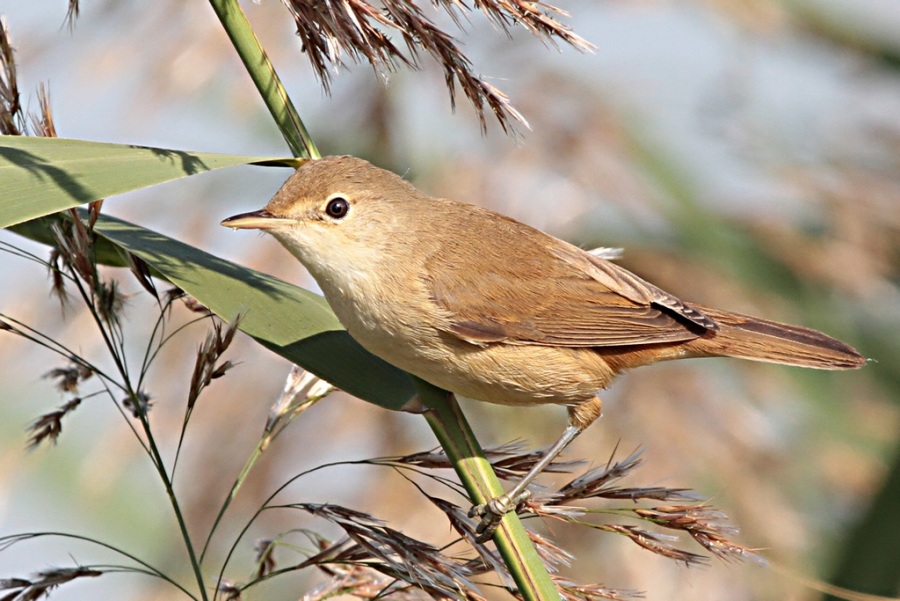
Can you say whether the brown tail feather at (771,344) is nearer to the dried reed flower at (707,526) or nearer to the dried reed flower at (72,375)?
the dried reed flower at (707,526)

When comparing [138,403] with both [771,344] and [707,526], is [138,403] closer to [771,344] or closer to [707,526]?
[707,526]

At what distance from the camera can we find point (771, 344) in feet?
8.56

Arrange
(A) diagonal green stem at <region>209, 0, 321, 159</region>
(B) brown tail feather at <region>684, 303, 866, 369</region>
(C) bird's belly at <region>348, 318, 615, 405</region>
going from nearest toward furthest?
(A) diagonal green stem at <region>209, 0, 321, 159</region> → (C) bird's belly at <region>348, 318, 615, 405</region> → (B) brown tail feather at <region>684, 303, 866, 369</region>

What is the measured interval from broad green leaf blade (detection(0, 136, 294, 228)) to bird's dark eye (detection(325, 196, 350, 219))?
1.68ft

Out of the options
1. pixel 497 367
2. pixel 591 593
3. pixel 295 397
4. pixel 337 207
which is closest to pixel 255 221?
pixel 337 207

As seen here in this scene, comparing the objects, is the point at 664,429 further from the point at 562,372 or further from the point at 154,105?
the point at 154,105

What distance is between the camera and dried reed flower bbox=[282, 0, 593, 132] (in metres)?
1.72

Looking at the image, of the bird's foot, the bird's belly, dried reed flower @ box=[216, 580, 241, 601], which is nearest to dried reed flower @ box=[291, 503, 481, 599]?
the bird's foot

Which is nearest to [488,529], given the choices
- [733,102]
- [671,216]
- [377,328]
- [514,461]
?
[514,461]

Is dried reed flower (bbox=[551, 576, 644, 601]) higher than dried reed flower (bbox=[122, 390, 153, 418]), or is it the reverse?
dried reed flower (bbox=[122, 390, 153, 418])

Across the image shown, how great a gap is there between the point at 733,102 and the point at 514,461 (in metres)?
2.80

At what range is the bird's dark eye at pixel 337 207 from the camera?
7.36 ft

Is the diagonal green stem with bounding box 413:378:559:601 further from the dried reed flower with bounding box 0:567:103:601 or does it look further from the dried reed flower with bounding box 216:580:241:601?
the dried reed flower with bounding box 0:567:103:601

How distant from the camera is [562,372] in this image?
2.38 meters
